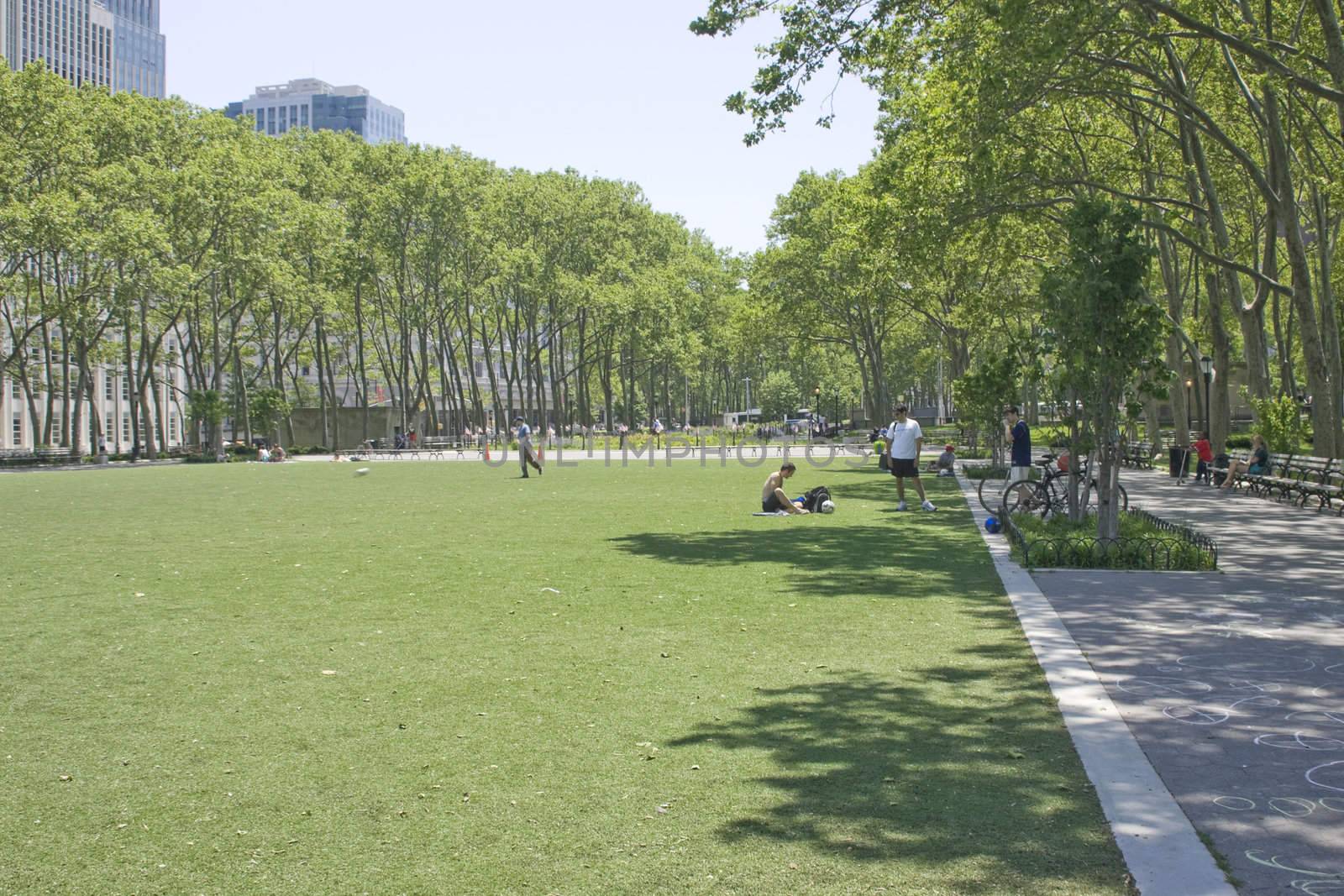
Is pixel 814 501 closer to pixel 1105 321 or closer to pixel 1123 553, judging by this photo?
pixel 1105 321

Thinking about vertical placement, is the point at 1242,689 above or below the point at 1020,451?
below

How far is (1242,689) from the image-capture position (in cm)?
707


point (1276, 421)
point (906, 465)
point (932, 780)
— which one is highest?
point (1276, 421)

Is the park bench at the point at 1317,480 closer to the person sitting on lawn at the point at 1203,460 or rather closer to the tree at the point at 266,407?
the person sitting on lawn at the point at 1203,460

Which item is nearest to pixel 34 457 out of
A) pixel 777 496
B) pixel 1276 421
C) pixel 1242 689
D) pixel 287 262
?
pixel 287 262

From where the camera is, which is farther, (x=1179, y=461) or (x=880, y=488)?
(x=1179, y=461)

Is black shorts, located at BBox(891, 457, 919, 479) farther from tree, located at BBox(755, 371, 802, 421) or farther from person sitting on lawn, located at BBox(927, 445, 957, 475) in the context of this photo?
tree, located at BBox(755, 371, 802, 421)

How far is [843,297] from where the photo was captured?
56719 millimetres

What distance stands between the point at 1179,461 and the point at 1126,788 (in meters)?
26.4

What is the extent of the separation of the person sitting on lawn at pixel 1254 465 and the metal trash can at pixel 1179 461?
335 centimetres

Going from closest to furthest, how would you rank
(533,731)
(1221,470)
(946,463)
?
(533,731) < (1221,470) < (946,463)

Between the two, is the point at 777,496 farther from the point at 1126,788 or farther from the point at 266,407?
the point at 266,407

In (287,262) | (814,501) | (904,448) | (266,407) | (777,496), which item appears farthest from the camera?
(266,407)

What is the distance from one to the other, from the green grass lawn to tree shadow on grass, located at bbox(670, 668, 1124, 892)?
19mm
